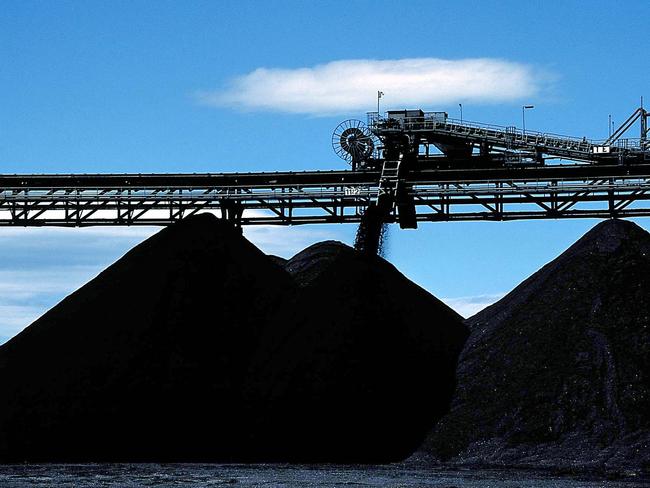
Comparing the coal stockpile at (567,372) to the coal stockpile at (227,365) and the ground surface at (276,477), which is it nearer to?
the coal stockpile at (227,365)

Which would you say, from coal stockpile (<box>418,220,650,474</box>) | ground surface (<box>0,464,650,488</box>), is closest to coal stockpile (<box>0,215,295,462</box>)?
ground surface (<box>0,464,650,488</box>)

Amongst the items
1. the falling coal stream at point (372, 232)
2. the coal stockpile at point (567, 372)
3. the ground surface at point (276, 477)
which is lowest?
the ground surface at point (276, 477)

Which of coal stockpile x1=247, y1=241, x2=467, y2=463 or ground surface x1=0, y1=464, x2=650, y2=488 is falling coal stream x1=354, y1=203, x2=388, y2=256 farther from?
ground surface x1=0, y1=464, x2=650, y2=488

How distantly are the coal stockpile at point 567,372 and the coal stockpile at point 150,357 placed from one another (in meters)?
5.75

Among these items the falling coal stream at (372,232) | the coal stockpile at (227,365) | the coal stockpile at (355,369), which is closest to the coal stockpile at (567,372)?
the coal stockpile at (355,369)

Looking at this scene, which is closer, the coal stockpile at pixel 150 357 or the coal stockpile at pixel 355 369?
the coal stockpile at pixel 355 369

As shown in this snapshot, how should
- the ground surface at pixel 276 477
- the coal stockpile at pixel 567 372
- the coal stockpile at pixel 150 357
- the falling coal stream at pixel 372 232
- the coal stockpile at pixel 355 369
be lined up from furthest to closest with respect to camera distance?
the falling coal stream at pixel 372 232, the coal stockpile at pixel 150 357, the coal stockpile at pixel 355 369, the coal stockpile at pixel 567 372, the ground surface at pixel 276 477

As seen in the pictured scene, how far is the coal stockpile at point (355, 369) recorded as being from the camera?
1048 inches

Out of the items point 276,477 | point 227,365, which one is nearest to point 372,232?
point 227,365

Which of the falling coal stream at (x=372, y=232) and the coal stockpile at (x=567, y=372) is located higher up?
the falling coal stream at (x=372, y=232)

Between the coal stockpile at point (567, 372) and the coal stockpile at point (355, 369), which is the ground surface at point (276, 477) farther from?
the coal stockpile at point (567, 372)

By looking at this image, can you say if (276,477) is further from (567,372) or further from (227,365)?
(567,372)

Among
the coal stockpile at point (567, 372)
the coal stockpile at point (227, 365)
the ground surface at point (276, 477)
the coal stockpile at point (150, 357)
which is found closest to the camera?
the ground surface at point (276, 477)

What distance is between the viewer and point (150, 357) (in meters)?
29.3
